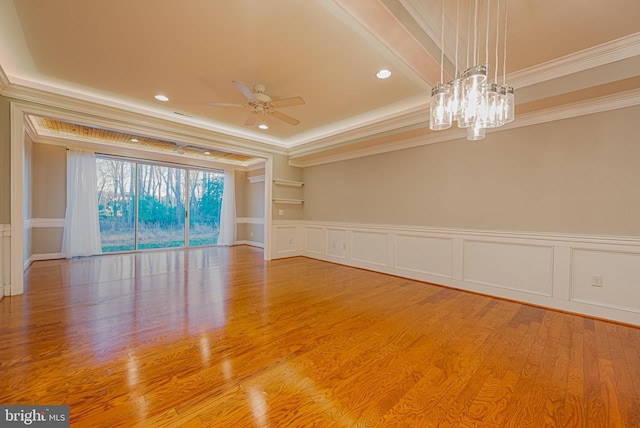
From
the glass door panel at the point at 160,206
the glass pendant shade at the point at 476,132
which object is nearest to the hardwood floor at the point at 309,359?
the glass pendant shade at the point at 476,132

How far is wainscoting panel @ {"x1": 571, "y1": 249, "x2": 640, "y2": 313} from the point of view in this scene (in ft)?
8.79

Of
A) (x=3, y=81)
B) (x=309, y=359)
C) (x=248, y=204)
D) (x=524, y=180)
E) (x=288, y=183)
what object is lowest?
(x=309, y=359)

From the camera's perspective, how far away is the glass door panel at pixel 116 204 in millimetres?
6160

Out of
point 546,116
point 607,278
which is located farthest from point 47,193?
point 607,278

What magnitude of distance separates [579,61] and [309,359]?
3.73 meters

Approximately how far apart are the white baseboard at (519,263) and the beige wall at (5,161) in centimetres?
505

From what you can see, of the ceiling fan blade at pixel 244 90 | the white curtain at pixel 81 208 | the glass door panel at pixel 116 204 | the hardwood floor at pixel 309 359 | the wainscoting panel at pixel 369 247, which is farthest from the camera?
the glass door panel at pixel 116 204

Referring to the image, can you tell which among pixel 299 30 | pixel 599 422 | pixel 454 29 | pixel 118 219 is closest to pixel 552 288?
pixel 599 422

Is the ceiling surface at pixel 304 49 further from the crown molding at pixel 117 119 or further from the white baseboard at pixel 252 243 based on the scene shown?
the white baseboard at pixel 252 243

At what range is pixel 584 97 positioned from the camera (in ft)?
9.01

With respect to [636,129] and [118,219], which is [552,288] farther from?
[118,219]

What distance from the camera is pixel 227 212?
8109 mm

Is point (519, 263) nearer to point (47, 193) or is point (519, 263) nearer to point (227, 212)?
point (227, 212)

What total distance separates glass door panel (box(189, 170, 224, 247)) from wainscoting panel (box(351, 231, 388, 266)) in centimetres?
489
